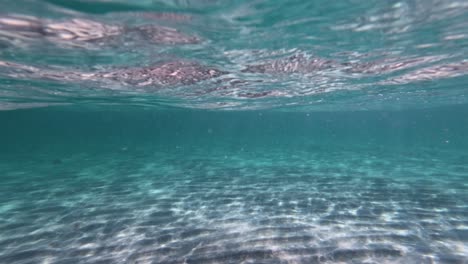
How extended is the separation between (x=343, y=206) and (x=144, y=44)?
9.50 m

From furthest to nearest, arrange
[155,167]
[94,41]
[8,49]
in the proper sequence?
[155,167] → [8,49] → [94,41]

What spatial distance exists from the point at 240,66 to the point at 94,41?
6.63m

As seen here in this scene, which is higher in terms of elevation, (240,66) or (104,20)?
(104,20)

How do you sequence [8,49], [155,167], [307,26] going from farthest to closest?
1. [155,167]
2. [8,49]
3. [307,26]

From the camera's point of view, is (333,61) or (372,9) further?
(333,61)

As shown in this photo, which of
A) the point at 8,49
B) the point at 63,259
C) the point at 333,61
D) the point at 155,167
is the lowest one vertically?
the point at 155,167

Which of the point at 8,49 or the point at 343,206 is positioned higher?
the point at 8,49

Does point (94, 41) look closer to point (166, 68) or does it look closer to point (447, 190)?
point (166, 68)

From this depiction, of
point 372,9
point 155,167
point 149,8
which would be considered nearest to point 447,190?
point 372,9

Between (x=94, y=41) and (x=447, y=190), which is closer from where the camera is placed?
(x=94, y=41)

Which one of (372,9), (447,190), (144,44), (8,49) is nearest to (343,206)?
(447,190)

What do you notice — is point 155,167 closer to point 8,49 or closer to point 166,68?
point 166,68

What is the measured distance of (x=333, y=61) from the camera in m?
14.4

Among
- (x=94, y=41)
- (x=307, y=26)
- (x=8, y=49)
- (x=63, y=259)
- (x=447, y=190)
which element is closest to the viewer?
(x=63, y=259)
